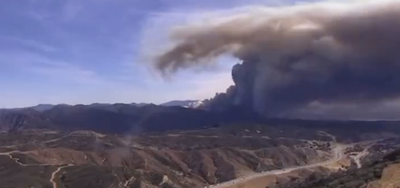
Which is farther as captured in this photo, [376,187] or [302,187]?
[302,187]

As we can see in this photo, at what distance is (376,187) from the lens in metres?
58.7

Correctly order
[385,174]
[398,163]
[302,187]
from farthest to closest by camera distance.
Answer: [302,187] < [398,163] < [385,174]

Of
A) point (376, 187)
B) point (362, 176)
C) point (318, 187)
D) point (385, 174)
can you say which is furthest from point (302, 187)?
point (376, 187)

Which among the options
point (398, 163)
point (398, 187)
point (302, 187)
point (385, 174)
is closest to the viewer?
point (398, 187)

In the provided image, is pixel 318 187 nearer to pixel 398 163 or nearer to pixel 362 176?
pixel 362 176

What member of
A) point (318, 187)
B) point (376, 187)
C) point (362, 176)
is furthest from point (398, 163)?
point (376, 187)

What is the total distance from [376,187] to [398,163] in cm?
1816

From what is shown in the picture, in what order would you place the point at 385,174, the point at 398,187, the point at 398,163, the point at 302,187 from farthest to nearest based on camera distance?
1. the point at 302,187
2. the point at 398,163
3. the point at 385,174
4. the point at 398,187

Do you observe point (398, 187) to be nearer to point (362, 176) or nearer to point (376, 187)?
point (376, 187)

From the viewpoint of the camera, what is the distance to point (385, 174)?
67.8 metres

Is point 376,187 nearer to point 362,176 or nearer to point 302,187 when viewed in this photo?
point 362,176

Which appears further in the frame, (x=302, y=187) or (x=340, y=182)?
(x=302, y=187)

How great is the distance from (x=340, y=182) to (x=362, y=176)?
10.8 ft

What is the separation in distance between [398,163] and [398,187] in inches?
734
